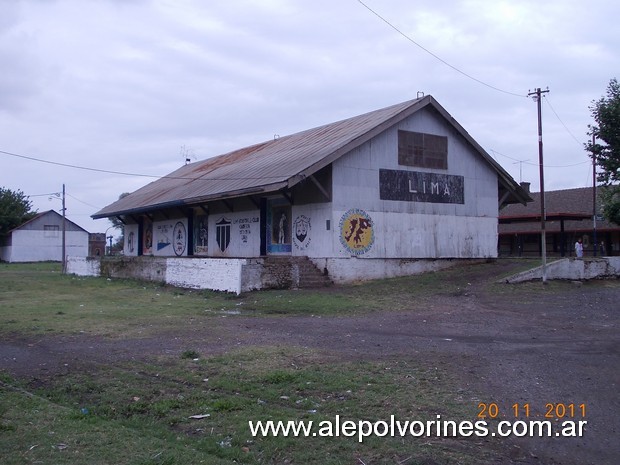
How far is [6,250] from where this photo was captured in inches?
2731

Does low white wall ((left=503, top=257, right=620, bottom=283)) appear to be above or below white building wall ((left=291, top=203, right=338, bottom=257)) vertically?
below

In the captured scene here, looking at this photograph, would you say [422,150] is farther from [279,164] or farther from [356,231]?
[279,164]

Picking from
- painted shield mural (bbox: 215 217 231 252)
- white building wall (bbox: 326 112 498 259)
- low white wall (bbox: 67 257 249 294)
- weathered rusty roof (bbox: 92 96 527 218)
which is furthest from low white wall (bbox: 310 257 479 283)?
painted shield mural (bbox: 215 217 231 252)

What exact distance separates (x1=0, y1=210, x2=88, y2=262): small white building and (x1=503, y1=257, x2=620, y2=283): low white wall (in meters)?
55.2

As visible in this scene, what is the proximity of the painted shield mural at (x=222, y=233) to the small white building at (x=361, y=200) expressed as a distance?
5cm

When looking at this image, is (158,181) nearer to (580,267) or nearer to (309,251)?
(309,251)

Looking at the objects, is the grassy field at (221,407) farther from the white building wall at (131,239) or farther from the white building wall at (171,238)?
the white building wall at (131,239)

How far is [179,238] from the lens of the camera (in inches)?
1382

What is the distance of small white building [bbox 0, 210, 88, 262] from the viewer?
224 ft

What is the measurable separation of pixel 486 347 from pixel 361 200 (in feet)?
46.5

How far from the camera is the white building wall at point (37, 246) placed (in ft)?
224
